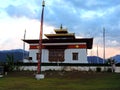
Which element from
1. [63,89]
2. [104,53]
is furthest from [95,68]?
[104,53]

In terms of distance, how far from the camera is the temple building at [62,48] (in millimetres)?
51250

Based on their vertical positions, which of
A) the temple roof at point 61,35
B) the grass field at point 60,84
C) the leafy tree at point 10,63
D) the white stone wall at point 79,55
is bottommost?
the grass field at point 60,84

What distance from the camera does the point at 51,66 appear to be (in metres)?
45.8

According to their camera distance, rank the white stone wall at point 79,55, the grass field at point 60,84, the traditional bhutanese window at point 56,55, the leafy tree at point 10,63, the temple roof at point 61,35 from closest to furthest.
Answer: the grass field at point 60,84
the leafy tree at point 10,63
the white stone wall at point 79,55
the traditional bhutanese window at point 56,55
the temple roof at point 61,35

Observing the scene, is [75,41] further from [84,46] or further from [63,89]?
[63,89]

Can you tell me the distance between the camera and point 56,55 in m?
52.1

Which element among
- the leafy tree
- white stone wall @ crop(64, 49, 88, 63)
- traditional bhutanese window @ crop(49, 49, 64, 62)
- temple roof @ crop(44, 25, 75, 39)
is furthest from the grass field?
temple roof @ crop(44, 25, 75, 39)

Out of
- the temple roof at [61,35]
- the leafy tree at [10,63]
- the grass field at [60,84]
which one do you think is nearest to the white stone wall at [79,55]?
the temple roof at [61,35]

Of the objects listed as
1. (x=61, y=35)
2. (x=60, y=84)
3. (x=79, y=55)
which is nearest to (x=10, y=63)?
(x=61, y=35)

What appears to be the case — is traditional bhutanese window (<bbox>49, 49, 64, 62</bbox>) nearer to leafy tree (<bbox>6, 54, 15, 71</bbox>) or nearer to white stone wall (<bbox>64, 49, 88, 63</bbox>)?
white stone wall (<bbox>64, 49, 88, 63</bbox>)

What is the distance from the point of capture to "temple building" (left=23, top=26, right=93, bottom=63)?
51250mm

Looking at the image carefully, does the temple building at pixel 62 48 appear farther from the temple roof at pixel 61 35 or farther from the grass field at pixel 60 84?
the grass field at pixel 60 84

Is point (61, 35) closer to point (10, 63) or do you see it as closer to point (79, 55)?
point (79, 55)

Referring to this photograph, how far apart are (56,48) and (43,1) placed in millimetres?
16398
